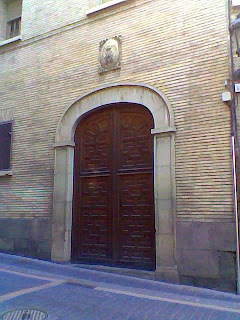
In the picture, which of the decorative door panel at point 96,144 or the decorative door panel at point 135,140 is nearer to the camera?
the decorative door panel at point 135,140

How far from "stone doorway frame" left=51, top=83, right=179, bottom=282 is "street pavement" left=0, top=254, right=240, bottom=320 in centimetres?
70

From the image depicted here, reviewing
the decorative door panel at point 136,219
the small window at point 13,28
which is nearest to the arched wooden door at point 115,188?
the decorative door panel at point 136,219

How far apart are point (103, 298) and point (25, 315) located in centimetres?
139

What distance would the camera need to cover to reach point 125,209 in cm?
761

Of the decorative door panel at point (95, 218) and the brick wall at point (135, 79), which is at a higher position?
the brick wall at point (135, 79)

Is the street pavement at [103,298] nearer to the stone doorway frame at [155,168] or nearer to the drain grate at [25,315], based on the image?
the drain grate at [25,315]

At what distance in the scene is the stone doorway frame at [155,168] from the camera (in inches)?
264

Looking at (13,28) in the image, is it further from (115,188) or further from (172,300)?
(172,300)

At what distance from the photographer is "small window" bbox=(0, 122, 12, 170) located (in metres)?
9.73

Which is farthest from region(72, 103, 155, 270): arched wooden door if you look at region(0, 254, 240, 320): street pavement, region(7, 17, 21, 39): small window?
region(7, 17, 21, 39): small window

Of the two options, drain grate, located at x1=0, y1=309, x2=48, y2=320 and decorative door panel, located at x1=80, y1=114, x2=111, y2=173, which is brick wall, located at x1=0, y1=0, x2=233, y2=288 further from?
drain grate, located at x1=0, y1=309, x2=48, y2=320

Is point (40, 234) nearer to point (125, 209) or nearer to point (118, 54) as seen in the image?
point (125, 209)

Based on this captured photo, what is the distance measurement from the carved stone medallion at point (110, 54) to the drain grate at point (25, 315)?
18.8 feet

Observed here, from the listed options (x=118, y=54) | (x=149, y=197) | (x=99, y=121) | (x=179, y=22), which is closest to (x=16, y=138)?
(x=99, y=121)
